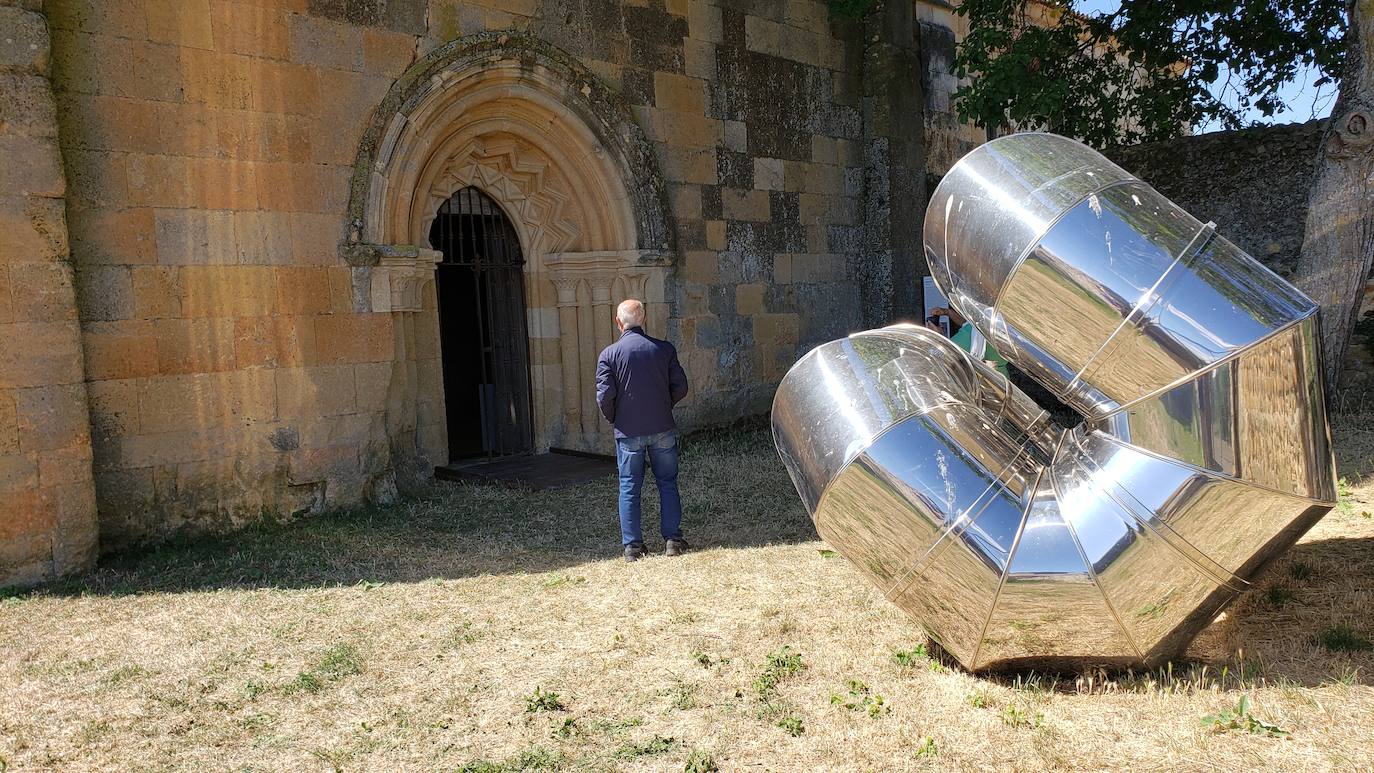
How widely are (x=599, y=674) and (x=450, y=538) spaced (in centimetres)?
245

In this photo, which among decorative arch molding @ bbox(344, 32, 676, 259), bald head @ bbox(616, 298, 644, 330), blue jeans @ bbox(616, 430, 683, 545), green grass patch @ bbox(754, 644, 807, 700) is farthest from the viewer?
decorative arch molding @ bbox(344, 32, 676, 259)

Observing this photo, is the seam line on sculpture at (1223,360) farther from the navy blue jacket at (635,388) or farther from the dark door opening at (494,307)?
the dark door opening at (494,307)

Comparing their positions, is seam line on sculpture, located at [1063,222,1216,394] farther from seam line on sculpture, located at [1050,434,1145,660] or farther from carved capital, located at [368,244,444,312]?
carved capital, located at [368,244,444,312]

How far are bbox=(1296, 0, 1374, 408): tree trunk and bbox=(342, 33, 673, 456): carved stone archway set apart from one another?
473 centimetres

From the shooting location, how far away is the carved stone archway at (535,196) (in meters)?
6.77

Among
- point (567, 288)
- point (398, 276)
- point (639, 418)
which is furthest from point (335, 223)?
point (639, 418)

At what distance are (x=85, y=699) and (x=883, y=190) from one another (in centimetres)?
833

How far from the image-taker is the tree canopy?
908 cm

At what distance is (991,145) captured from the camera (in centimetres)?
395

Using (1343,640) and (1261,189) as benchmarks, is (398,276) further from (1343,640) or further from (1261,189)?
(1261,189)

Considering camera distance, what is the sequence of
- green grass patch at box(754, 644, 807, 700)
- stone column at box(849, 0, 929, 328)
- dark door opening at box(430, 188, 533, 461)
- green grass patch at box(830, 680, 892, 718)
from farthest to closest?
stone column at box(849, 0, 929, 328) → dark door opening at box(430, 188, 533, 461) → green grass patch at box(754, 644, 807, 700) → green grass patch at box(830, 680, 892, 718)

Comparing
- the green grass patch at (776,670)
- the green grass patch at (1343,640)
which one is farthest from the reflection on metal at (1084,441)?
the green grass patch at (1343,640)

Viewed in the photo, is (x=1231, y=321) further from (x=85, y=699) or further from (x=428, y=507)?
(x=428, y=507)

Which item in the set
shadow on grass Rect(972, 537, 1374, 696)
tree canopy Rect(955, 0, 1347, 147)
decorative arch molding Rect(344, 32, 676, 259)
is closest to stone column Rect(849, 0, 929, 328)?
tree canopy Rect(955, 0, 1347, 147)
